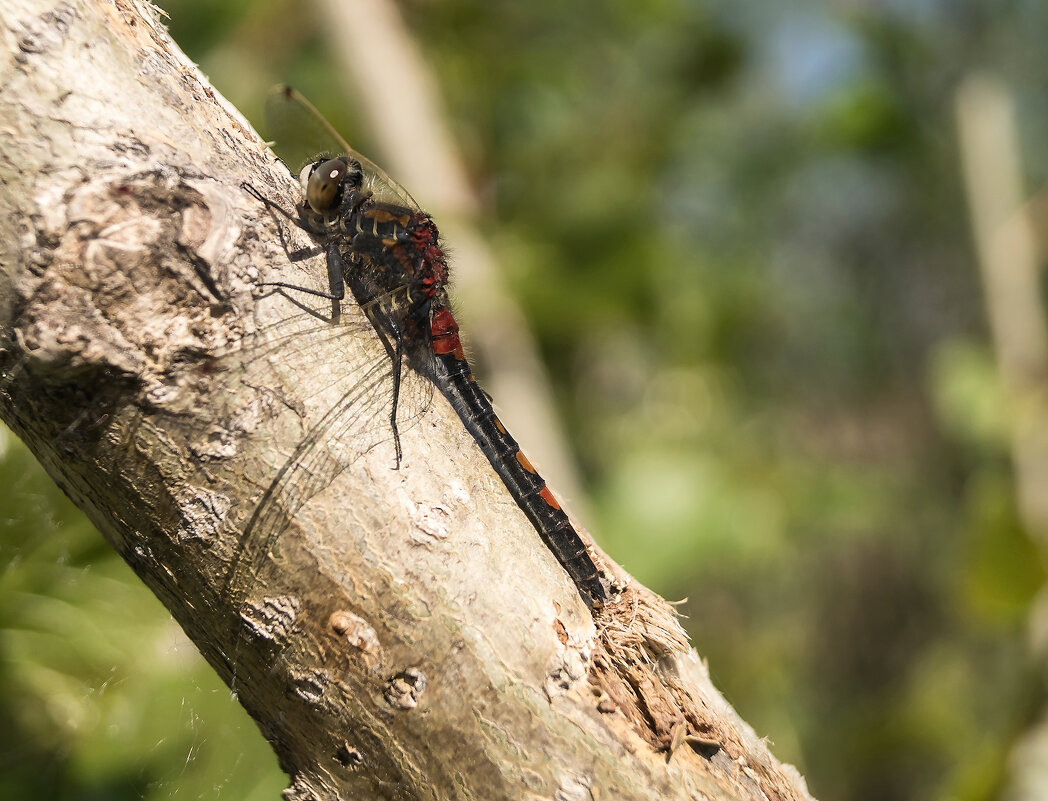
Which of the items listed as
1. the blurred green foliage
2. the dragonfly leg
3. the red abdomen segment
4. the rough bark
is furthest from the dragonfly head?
the blurred green foliage

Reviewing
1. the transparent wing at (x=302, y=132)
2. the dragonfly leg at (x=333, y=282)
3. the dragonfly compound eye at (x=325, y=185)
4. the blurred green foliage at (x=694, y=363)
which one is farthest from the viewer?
the transparent wing at (x=302, y=132)

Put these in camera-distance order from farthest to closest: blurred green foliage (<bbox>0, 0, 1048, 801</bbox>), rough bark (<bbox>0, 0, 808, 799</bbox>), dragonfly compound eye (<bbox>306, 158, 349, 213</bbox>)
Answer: blurred green foliage (<bbox>0, 0, 1048, 801</bbox>) < dragonfly compound eye (<bbox>306, 158, 349, 213</bbox>) < rough bark (<bbox>0, 0, 808, 799</bbox>)

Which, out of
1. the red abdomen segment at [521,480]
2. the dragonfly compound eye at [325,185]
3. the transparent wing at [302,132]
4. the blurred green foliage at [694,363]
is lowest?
the red abdomen segment at [521,480]

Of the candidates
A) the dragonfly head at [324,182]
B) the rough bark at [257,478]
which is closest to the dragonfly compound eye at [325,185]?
the dragonfly head at [324,182]

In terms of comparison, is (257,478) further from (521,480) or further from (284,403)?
(521,480)

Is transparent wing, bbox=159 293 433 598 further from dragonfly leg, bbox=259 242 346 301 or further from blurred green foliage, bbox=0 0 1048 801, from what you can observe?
blurred green foliage, bbox=0 0 1048 801

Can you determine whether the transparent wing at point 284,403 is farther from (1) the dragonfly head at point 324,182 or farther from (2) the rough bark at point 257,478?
(1) the dragonfly head at point 324,182

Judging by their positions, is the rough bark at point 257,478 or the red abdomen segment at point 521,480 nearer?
the rough bark at point 257,478
